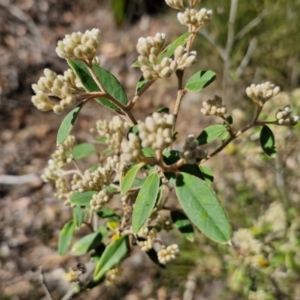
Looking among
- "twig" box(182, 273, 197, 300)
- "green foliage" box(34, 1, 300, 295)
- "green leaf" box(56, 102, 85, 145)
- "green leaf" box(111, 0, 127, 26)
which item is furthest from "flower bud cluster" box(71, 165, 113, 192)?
"green leaf" box(111, 0, 127, 26)

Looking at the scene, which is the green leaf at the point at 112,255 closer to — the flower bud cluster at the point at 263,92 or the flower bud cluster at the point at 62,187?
the flower bud cluster at the point at 62,187

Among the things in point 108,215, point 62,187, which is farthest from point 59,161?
point 108,215

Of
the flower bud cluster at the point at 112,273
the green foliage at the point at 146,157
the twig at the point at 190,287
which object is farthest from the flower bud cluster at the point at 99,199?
the twig at the point at 190,287

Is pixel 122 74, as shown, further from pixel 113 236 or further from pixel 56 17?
pixel 113 236

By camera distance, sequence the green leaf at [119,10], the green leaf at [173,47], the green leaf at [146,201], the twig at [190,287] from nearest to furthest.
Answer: the green leaf at [146,201], the green leaf at [173,47], the twig at [190,287], the green leaf at [119,10]

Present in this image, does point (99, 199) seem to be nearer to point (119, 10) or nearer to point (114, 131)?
point (114, 131)

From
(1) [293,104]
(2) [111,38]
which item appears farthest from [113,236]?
(2) [111,38]
